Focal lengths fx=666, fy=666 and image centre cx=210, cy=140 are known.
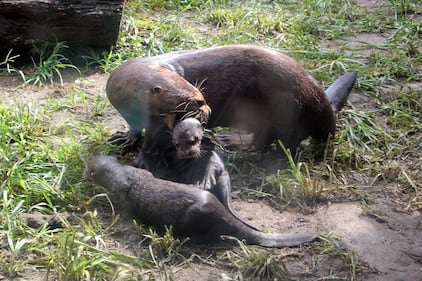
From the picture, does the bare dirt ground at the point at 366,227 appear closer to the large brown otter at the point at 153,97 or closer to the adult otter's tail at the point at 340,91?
the large brown otter at the point at 153,97

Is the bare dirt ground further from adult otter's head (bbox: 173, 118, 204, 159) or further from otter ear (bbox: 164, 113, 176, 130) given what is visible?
otter ear (bbox: 164, 113, 176, 130)

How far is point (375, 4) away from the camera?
713cm

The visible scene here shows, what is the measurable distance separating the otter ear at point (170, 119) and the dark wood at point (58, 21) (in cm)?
188

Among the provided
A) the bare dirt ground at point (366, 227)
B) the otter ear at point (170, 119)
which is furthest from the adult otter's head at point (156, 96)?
the bare dirt ground at point (366, 227)

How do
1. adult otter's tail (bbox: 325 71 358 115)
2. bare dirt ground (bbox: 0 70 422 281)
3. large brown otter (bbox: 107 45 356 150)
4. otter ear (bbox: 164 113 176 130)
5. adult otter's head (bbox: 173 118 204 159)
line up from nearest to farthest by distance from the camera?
bare dirt ground (bbox: 0 70 422 281)
adult otter's head (bbox: 173 118 204 159)
otter ear (bbox: 164 113 176 130)
large brown otter (bbox: 107 45 356 150)
adult otter's tail (bbox: 325 71 358 115)

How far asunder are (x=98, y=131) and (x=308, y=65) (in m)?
1.96

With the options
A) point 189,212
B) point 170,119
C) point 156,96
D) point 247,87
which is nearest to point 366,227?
point 189,212

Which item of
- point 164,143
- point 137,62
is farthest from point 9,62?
point 164,143

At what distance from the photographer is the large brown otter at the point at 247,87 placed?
404 centimetres

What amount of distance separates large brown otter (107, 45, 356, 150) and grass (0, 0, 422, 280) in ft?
0.83

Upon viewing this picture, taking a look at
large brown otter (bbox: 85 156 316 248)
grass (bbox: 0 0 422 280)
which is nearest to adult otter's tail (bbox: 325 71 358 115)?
grass (bbox: 0 0 422 280)

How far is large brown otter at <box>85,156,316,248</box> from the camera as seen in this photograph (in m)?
3.24

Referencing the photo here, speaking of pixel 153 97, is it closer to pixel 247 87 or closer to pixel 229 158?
pixel 247 87

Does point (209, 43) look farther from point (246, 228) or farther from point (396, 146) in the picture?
point (246, 228)
